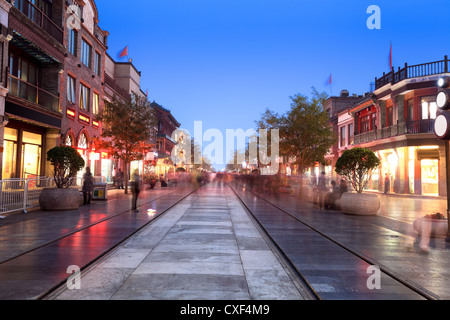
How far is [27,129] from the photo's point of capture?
20.4 m

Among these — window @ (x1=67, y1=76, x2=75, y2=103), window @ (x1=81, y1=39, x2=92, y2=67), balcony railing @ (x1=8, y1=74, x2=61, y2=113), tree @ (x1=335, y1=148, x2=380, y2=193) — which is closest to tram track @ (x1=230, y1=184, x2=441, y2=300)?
tree @ (x1=335, y1=148, x2=380, y2=193)

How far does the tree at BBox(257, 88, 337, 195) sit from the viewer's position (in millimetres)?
27156

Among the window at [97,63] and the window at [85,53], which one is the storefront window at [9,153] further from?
the window at [97,63]

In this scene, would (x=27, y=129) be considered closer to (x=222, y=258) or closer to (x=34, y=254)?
(x=34, y=254)

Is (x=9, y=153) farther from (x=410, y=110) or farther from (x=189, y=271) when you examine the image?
(x=410, y=110)

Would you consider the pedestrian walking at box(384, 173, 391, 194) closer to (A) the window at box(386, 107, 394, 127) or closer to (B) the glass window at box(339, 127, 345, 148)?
(A) the window at box(386, 107, 394, 127)

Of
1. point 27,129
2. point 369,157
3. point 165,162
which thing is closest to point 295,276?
point 369,157

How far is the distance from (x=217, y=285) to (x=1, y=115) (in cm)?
1570

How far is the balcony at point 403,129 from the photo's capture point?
27.2 metres

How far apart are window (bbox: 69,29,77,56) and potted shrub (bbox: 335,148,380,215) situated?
2042cm

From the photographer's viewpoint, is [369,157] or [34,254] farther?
[369,157]

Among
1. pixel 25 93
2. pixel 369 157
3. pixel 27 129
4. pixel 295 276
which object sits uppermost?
pixel 25 93

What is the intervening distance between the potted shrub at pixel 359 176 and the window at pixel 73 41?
20.4 m

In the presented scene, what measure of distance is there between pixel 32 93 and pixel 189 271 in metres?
19.7
